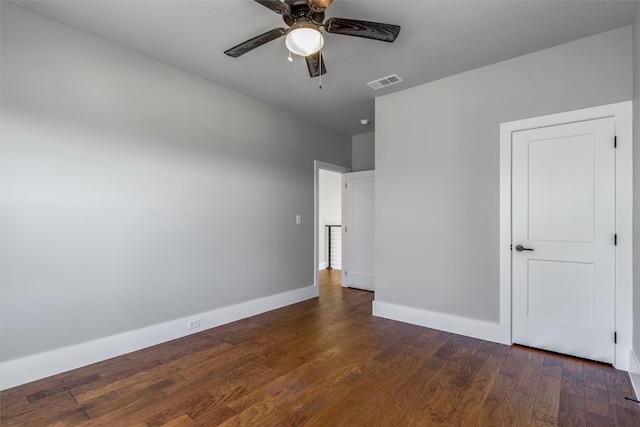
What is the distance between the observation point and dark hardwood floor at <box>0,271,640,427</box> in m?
1.92

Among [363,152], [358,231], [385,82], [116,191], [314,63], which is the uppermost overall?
[385,82]

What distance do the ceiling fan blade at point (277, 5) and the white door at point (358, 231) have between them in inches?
138

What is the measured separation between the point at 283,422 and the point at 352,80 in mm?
3243

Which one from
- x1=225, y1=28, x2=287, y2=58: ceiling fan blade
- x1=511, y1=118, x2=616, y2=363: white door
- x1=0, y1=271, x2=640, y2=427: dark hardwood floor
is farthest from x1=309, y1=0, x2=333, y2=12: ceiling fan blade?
x1=0, y1=271, x2=640, y2=427: dark hardwood floor

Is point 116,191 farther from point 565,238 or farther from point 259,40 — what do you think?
point 565,238

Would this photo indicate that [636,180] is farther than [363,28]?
Yes

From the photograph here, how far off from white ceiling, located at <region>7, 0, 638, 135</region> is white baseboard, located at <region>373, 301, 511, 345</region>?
2662mm

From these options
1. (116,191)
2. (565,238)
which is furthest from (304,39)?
(565,238)

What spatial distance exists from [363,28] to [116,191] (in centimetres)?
250

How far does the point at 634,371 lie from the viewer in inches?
92.4

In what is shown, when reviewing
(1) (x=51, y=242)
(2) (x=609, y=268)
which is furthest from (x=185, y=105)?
(2) (x=609, y=268)

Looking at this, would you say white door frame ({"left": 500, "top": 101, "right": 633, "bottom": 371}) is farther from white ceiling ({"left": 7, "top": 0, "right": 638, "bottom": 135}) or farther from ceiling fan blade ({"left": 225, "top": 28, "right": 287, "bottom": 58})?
ceiling fan blade ({"left": 225, "top": 28, "right": 287, "bottom": 58})

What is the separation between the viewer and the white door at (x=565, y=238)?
261 cm

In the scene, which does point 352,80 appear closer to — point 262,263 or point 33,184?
point 262,263
